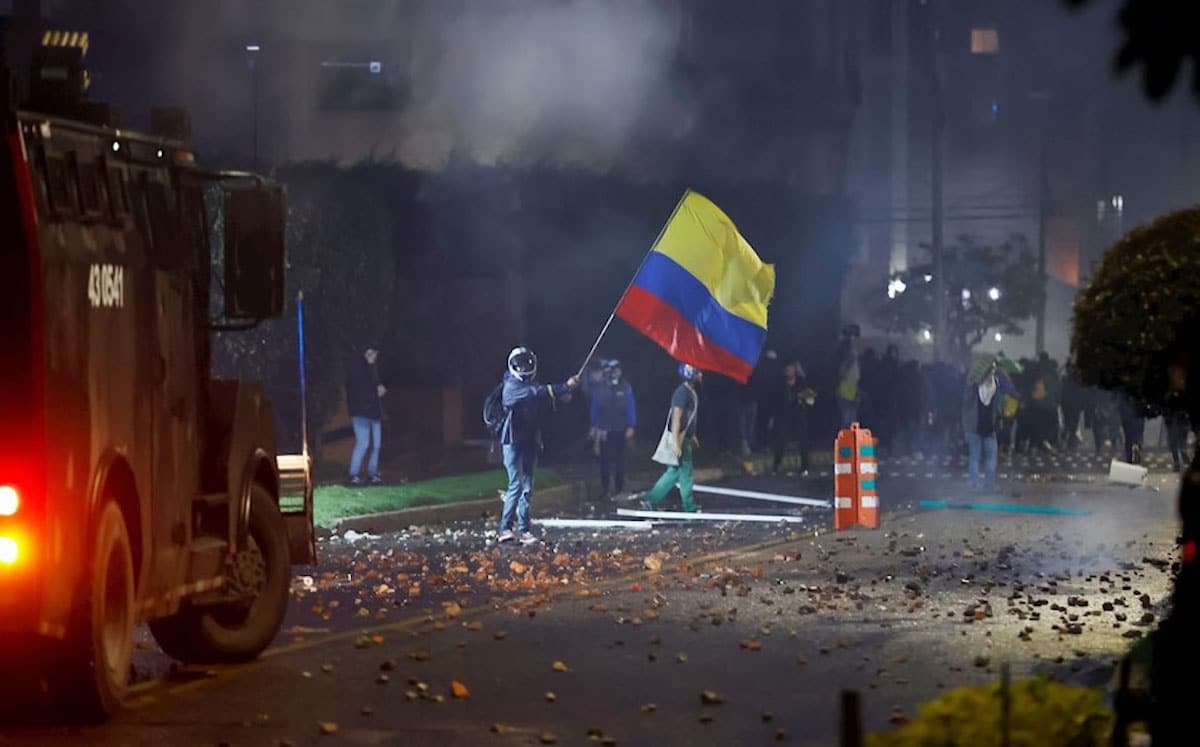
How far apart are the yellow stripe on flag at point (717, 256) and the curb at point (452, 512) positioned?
3.72 meters

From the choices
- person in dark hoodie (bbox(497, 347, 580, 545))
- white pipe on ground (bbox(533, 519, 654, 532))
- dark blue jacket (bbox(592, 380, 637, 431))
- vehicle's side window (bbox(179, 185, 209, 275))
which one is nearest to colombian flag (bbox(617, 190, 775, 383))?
person in dark hoodie (bbox(497, 347, 580, 545))

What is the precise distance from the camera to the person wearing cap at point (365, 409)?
24906mm

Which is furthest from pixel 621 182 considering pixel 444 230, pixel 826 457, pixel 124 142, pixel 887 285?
pixel 887 285

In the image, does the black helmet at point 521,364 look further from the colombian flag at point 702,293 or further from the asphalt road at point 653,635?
the asphalt road at point 653,635

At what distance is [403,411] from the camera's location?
32.1m

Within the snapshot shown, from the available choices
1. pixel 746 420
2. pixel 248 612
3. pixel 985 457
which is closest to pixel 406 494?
pixel 985 457

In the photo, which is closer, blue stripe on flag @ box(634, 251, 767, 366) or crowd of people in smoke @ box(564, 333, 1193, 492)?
blue stripe on flag @ box(634, 251, 767, 366)

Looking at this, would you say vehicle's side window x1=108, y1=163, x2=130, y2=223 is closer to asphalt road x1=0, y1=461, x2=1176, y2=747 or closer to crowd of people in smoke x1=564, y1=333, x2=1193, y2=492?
asphalt road x1=0, y1=461, x2=1176, y2=747

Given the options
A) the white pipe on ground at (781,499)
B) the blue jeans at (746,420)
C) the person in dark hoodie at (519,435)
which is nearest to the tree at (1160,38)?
the person in dark hoodie at (519,435)

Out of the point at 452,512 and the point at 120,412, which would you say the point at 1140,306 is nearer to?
the point at 120,412

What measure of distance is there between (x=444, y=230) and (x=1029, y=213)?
217ft

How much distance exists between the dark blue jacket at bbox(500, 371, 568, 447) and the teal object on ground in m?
5.92

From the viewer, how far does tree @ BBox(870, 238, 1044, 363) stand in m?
77.8

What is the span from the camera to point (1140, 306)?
11.3 metres
